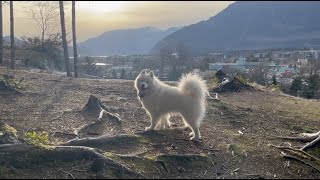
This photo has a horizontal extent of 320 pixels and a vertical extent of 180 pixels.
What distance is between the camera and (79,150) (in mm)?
7484

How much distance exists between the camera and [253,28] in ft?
184

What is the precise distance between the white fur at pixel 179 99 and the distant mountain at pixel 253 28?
27027mm

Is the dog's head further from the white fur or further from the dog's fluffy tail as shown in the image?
the dog's fluffy tail

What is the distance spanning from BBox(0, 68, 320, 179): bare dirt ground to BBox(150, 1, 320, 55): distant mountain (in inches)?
912

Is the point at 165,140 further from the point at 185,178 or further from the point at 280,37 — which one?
the point at 280,37

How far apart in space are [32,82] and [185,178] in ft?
41.7

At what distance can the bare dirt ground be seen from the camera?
7.20 meters

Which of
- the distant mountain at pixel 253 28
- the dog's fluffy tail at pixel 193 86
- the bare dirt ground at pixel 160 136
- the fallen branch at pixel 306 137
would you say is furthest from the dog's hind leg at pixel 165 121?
the distant mountain at pixel 253 28

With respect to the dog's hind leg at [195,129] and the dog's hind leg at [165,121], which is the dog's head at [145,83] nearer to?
the dog's hind leg at [165,121]

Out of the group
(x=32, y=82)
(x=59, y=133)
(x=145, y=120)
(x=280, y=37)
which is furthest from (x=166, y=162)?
(x=280, y=37)

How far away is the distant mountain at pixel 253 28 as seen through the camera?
137ft

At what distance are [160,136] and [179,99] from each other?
0.97m

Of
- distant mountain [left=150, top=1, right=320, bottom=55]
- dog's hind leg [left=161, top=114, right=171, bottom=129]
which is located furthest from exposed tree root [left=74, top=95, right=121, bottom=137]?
distant mountain [left=150, top=1, right=320, bottom=55]

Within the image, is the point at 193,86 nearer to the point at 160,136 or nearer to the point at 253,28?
the point at 160,136
